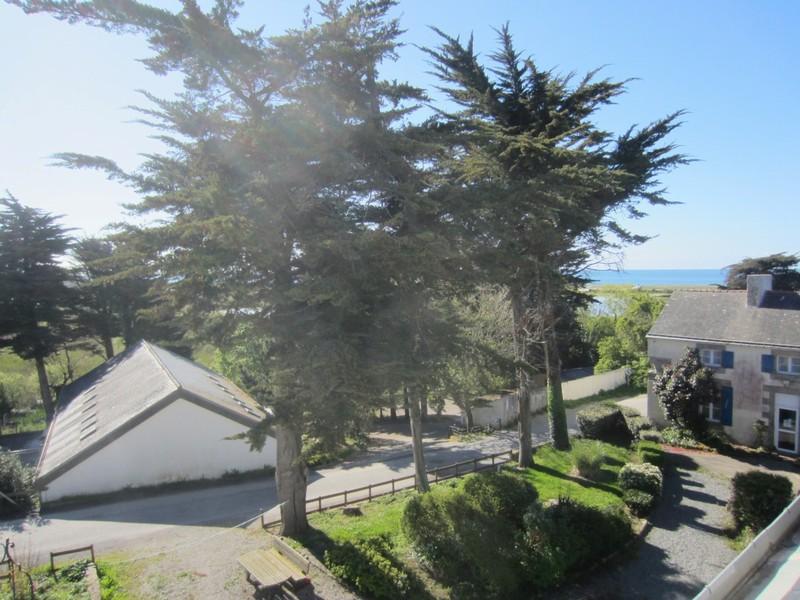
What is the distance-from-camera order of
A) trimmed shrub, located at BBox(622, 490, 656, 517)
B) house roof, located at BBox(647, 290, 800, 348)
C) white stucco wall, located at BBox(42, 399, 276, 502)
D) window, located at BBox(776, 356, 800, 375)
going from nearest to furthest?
1. trimmed shrub, located at BBox(622, 490, 656, 517)
2. white stucco wall, located at BBox(42, 399, 276, 502)
3. window, located at BBox(776, 356, 800, 375)
4. house roof, located at BBox(647, 290, 800, 348)

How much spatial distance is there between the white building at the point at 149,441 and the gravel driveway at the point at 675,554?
13.3 meters

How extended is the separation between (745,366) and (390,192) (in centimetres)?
1937

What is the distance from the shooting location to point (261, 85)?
10438mm

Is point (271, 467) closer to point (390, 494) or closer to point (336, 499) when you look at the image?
point (336, 499)

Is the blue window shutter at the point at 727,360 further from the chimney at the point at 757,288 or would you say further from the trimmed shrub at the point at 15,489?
the trimmed shrub at the point at 15,489

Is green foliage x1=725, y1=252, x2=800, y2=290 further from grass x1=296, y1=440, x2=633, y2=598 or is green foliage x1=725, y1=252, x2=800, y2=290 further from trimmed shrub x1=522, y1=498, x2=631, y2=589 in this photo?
trimmed shrub x1=522, y1=498, x2=631, y2=589

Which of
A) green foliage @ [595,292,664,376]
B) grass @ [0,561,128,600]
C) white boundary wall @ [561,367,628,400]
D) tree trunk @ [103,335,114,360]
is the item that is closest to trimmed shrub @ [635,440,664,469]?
white boundary wall @ [561,367,628,400]

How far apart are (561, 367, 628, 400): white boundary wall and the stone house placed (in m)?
10.2

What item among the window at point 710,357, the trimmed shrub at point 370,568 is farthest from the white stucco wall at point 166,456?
the window at point 710,357

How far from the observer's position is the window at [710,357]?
73.7ft

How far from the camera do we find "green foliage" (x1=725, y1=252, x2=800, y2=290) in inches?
1591

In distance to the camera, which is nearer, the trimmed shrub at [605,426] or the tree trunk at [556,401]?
the tree trunk at [556,401]

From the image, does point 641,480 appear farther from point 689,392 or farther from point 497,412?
point 497,412

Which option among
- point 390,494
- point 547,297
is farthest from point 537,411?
point 390,494
